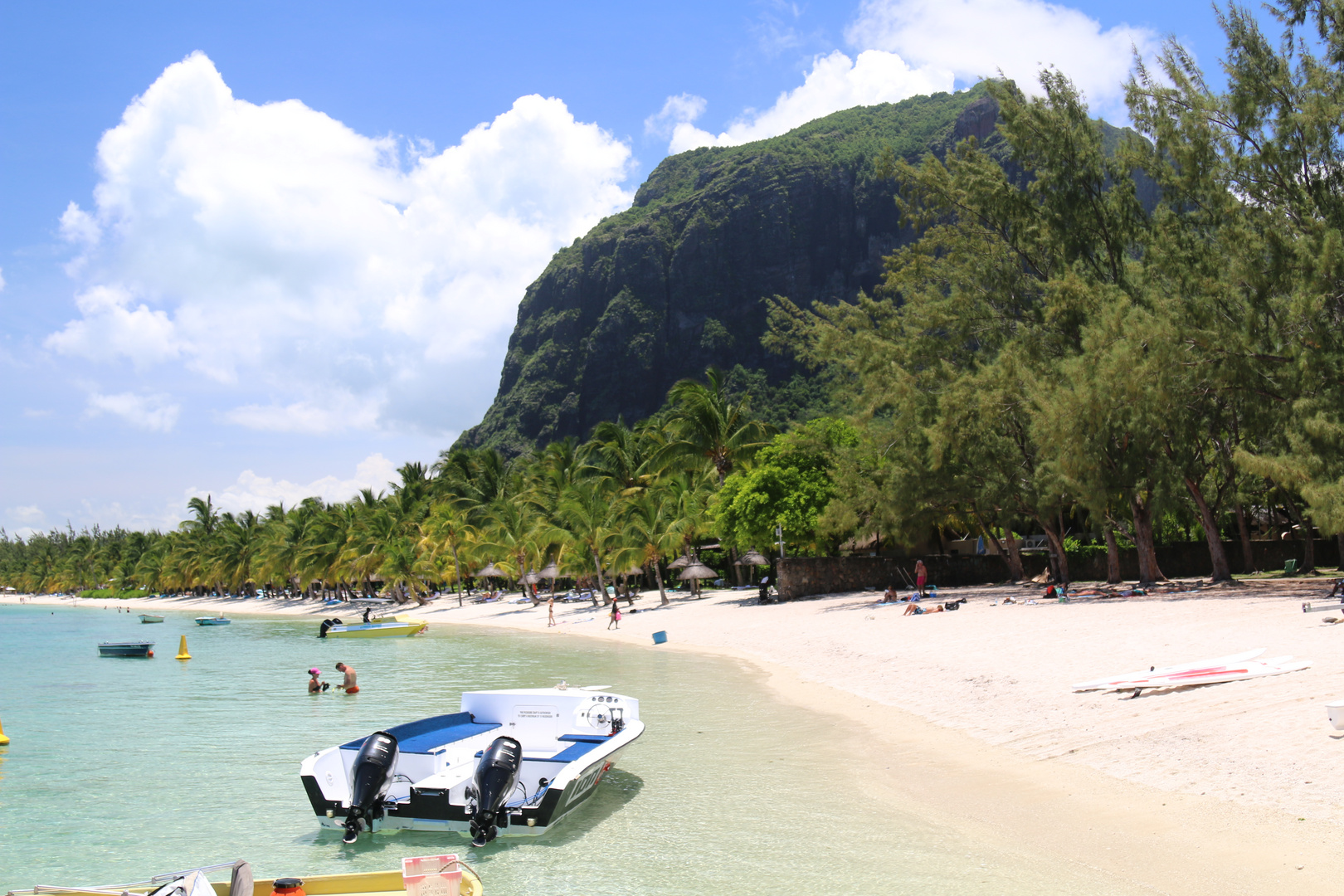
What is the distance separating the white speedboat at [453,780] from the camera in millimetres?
8086

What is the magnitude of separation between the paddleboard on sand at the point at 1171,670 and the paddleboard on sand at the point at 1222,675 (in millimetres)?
125

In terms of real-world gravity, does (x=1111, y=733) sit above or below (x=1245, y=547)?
below

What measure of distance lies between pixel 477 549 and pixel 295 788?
41.5 m

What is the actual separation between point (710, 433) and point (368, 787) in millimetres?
33038

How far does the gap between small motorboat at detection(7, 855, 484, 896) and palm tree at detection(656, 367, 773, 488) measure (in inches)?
1338

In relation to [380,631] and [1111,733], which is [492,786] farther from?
[380,631]

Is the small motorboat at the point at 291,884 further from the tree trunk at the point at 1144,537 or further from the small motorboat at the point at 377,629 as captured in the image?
the small motorboat at the point at 377,629

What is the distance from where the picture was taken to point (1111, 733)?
987cm

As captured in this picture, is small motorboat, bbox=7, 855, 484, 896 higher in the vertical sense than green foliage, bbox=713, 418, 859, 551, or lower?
lower

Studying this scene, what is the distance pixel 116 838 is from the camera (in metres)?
9.48

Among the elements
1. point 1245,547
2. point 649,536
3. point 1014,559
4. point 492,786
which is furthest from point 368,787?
point 1245,547

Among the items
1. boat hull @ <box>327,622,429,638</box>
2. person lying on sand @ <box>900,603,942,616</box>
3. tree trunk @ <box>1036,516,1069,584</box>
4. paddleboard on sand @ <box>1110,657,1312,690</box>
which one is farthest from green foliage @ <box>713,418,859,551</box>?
paddleboard on sand @ <box>1110,657,1312,690</box>

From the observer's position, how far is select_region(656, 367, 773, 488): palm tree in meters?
40.5

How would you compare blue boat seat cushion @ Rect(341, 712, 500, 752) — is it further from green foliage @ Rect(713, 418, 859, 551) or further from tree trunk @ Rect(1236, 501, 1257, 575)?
tree trunk @ Rect(1236, 501, 1257, 575)
